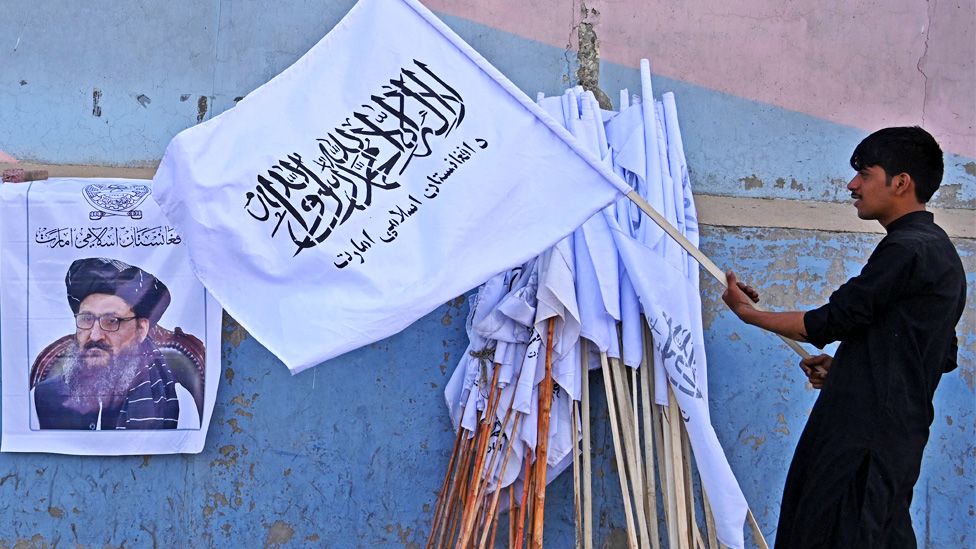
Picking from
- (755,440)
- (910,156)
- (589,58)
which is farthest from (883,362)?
(589,58)

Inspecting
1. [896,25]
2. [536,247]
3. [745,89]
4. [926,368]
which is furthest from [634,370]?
[896,25]

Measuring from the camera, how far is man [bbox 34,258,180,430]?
374cm

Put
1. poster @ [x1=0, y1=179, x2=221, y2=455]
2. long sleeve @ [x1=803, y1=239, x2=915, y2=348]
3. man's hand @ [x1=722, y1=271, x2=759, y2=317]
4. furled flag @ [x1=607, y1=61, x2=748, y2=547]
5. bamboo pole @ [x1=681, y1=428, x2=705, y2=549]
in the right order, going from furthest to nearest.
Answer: poster @ [x1=0, y1=179, x2=221, y2=455] → bamboo pole @ [x1=681, y1=428, x2=705, y2=549] → furled flag @ [x1=607, y1=61, x2=748, y2=547] → man's hand @ [x1=722, y1=271, x2=759, y2=317] → long sleeve @ [x1=803, y1=239, x2=915, y2=348]

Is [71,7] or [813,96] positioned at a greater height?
[71,7]

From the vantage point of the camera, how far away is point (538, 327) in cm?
334

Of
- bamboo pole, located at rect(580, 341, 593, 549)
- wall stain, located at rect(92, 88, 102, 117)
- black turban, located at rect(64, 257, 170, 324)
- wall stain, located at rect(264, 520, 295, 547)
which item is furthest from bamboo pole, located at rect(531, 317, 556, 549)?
wall stain, located at rect(92, 88, 102, 117)

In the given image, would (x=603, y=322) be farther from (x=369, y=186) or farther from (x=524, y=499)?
(x=369, y=186)

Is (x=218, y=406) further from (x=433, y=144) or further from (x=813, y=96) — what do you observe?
(x=813, y=96)

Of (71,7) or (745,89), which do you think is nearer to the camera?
(71,7)

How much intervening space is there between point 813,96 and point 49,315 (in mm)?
3153

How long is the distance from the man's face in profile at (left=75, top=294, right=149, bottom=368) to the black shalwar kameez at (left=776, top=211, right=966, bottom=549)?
7.98 feet

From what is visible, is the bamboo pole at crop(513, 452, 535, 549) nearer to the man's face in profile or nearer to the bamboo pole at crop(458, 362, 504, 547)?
the bamboo pole at crop(458, 362, 504, 547)

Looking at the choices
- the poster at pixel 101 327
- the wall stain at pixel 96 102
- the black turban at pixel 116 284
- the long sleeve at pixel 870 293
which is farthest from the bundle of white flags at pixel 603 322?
the wall stain at pixel 96 102

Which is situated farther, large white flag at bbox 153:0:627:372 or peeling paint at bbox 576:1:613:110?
peeling paint at bbox 576:1:613:110
